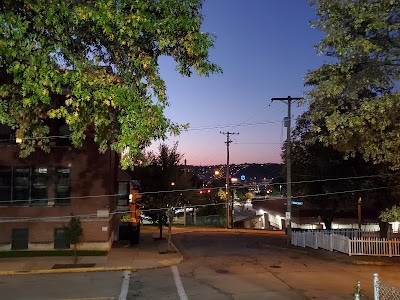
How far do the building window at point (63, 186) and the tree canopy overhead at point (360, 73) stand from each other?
54.6 ft

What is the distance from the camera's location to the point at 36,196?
25.6m

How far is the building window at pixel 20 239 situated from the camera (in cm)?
2517

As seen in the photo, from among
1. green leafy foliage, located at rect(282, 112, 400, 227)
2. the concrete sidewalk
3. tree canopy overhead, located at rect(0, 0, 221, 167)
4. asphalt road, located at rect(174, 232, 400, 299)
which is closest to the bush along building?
the concrete sidewalk

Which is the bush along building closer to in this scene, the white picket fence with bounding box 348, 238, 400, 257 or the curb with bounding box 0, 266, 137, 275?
the curb with bounding box 0, 266, 137, 275

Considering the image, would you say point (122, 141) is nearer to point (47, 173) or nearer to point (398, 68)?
point (398, 68)

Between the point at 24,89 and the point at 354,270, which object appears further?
the point at 354,270

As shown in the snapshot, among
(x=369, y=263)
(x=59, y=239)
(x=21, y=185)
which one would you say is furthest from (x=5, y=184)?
(x=369, y=263)

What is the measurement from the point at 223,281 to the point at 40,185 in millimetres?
13331

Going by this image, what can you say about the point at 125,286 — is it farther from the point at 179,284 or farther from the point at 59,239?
the point at 59,239

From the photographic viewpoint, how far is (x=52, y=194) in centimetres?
2562

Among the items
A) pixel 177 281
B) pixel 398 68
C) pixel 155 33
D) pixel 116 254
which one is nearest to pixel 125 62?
pixel 155 33

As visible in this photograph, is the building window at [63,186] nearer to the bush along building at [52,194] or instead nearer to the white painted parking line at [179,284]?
the bush along building at [52,194]

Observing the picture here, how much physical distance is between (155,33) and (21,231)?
19512 mm

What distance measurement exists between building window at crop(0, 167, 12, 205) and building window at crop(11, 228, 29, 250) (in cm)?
168
